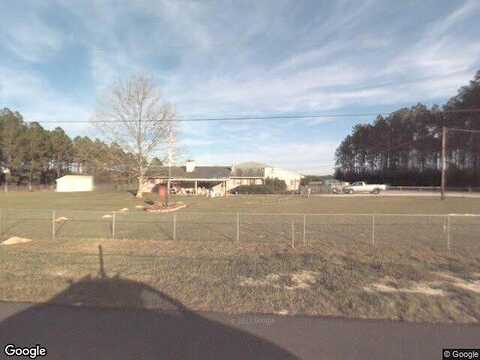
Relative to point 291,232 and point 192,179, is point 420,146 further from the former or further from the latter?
point 291,232

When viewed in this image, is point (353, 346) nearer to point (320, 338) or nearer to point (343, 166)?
point (320, 338)

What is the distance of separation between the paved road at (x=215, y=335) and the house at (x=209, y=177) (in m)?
49.5

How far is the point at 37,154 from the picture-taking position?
7444cm

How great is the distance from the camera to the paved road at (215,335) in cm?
409

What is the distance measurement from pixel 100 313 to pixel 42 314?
2.71ft

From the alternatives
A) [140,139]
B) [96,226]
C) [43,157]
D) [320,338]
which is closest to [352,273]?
[320,338]

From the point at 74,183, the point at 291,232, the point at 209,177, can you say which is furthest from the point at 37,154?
the point at 291,232

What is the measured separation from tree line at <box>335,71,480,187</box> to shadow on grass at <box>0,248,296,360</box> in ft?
189

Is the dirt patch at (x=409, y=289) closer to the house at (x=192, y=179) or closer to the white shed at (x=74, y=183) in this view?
the house at (x=192, y=179)

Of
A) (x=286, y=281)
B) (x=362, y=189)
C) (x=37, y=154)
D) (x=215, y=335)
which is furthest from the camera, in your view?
(x=37, y=154)

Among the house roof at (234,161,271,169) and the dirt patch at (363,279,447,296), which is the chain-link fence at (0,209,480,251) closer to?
the dirt patch at (363,279,447,296)

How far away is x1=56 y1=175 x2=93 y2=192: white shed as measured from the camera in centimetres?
6888

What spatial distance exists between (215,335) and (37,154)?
81388 mm

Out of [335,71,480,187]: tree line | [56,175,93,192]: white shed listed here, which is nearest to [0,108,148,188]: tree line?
[56,175,93,192]: white shed
